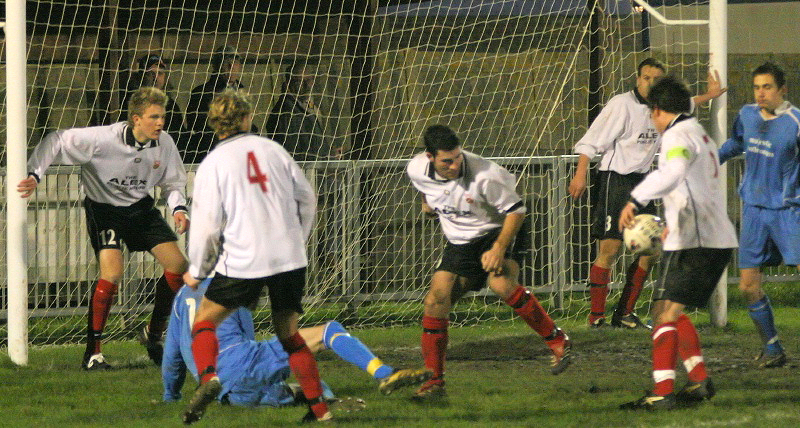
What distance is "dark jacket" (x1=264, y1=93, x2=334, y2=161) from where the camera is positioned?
9617 millimetres

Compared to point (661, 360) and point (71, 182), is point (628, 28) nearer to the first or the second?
point (71, 182)

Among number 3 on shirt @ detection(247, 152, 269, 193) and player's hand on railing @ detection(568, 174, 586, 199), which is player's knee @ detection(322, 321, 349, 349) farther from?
player's hand on railing @ detection(568, 174, 586, 199)

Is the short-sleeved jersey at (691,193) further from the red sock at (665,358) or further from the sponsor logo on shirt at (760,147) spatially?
the sponsor logo on shirt at (760,147)

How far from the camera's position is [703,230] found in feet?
18.6

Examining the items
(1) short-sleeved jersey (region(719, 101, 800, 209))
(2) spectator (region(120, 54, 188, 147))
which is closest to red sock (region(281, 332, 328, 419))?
(1) short-sleeved jersey (region(719, 101, 800, 209))

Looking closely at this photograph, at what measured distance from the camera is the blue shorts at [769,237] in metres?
6.79

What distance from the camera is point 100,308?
24.0 feet

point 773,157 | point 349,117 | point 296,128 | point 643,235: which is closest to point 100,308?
point 296,128

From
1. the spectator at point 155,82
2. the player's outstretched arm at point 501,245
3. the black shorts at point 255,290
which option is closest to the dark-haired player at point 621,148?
the player's outstretched arm at point 501,245

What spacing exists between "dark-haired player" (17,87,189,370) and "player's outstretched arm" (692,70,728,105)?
3386mm

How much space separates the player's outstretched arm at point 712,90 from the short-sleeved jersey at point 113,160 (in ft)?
11.1

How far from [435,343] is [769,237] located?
207cm

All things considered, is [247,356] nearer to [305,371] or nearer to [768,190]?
[305,371]

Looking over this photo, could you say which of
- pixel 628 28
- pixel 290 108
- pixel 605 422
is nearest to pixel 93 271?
pixel 290 108
